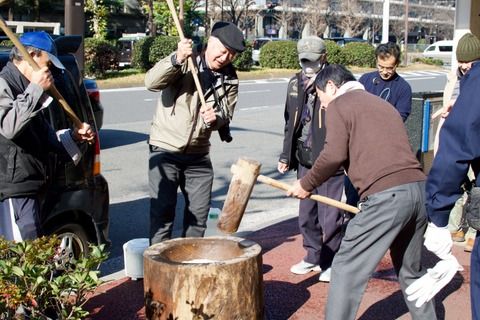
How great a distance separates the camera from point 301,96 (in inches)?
210

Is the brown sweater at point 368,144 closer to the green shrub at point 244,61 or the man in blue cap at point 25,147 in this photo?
the man in blue cap at point 25,147

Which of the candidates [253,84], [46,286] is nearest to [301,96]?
[46,286]

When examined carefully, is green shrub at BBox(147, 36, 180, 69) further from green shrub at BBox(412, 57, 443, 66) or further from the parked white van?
the parked white van

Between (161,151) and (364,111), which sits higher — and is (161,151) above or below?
below

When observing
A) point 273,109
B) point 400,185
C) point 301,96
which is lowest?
point 273,109

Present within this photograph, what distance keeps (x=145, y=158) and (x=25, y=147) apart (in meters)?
6.82

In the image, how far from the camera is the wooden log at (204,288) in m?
3.63

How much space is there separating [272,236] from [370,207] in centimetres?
282

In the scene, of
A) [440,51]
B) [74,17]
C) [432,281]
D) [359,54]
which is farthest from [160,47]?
[440,51]

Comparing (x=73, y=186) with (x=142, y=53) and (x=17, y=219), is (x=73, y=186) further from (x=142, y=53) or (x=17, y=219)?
(x=142, y=53)

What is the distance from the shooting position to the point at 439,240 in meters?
3.49

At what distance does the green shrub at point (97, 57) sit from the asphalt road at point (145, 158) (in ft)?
15.0

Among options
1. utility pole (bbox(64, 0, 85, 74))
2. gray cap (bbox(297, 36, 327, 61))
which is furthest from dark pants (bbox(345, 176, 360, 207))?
utility pole (bbox(64, 0, 85, 74))

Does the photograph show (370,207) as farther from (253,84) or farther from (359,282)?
(253,84)
